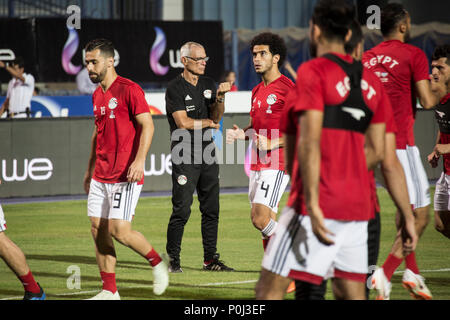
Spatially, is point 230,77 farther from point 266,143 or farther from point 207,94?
point 266,143

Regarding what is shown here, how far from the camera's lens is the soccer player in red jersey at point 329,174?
4.86m

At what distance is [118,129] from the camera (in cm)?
812

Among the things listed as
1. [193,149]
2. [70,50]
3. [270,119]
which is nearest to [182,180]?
[193,149]

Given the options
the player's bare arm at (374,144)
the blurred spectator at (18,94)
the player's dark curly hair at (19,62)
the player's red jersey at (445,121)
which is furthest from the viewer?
the player's dark curly hair at (19,62)

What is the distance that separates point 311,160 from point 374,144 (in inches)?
28.4

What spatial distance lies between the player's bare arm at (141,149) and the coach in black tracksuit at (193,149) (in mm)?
2281

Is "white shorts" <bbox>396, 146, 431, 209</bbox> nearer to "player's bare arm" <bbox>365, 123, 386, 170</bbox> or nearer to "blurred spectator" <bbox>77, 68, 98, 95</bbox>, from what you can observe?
"player's bare arm" <bbox>365, 123, 386, 170</bbox>

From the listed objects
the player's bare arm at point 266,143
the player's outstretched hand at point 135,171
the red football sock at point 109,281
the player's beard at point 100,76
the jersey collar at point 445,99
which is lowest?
the red football sock at point 109,281

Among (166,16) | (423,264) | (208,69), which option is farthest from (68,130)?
(166,16)

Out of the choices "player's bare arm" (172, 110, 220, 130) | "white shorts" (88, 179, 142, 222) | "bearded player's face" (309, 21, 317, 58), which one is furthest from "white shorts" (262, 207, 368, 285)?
"player's bare arm" (172, 110, 220, 130)

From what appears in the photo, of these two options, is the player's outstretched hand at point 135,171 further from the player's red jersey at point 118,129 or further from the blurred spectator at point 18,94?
the blurred spectator at point 18,94

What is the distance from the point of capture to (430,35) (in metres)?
25.2

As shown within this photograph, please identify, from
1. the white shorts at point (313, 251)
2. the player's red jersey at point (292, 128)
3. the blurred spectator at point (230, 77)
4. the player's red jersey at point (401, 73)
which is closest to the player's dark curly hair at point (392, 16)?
the player's red jersey at point (401, 73)

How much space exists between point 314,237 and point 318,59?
40.2 inches
